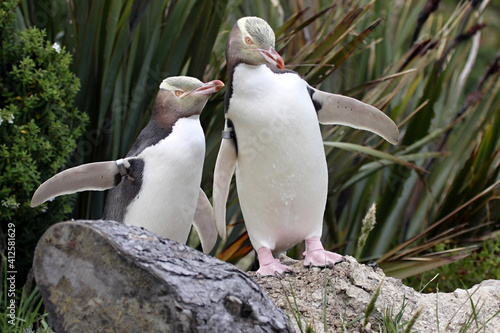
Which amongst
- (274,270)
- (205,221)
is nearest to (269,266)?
(274,270)

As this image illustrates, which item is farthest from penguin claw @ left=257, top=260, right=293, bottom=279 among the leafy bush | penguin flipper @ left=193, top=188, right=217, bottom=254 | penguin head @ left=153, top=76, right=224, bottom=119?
the leafy bush

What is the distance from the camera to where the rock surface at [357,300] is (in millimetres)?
2184

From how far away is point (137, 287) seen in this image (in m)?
1.63

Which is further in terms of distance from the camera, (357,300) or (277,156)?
(277,156)

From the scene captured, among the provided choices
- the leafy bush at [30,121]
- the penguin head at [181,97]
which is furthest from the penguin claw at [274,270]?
the leafy bush at [30,121]

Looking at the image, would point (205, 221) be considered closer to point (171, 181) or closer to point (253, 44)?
point (171, 181)

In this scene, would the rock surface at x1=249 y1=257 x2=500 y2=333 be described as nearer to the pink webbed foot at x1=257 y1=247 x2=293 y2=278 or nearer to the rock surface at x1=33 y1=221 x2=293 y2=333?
the pink webbed foot at x1=257 y1=247 x2=293 y2=278

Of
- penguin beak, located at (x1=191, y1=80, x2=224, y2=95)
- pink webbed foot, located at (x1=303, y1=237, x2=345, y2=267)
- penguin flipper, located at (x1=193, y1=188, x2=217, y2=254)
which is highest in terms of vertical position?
penguin beak, located at (x1=191, y1=80, x2=224, y2=95)

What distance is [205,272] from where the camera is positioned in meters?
1.70

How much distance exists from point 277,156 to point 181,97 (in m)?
0.42

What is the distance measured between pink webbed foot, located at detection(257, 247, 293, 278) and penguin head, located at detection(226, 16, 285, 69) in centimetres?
71

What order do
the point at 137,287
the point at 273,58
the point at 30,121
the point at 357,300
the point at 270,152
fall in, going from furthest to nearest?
the point at 30,121 < the point at 270,152 < the point at 273,58 < the point at 357,300 < the point at 137,287

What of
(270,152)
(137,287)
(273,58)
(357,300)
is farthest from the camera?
(270,152)

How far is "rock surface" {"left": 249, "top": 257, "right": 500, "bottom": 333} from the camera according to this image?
218 cm
